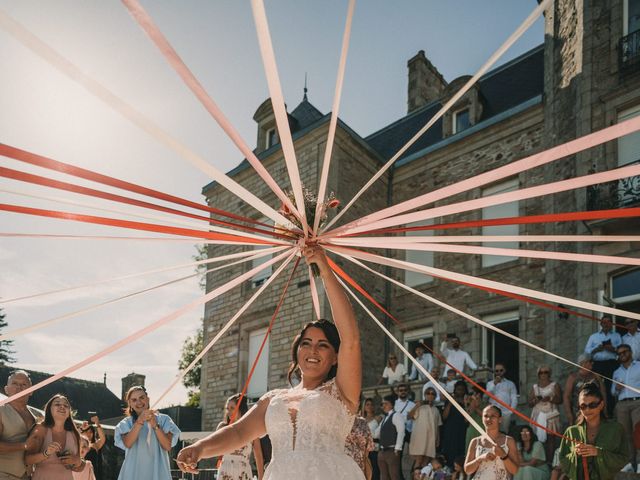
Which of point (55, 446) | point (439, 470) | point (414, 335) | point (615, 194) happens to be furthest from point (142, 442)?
point (414, 335)

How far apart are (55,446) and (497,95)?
1467 cm

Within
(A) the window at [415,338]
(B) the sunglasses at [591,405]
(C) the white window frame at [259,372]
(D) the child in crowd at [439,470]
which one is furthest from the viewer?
(C) the white window frame at [259,372]

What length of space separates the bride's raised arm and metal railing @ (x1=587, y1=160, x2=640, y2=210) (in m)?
9.92

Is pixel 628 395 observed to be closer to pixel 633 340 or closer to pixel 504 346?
pixel 633 340

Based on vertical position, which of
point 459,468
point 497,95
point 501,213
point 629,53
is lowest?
point 459,468

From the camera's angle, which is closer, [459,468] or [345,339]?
[345,339]

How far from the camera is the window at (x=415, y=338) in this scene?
15.7 meters

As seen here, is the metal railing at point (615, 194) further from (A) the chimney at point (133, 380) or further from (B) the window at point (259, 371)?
(A) the chimney at point (133, 380)

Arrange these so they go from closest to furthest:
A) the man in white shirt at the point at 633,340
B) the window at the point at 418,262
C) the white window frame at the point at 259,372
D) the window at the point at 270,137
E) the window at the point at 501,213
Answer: the man in white shirt at the point at 633,340
the window at the point at 501,213
the window at the point at 418,262
the white window frame at the point at 259,372
the window at the point at 270,137

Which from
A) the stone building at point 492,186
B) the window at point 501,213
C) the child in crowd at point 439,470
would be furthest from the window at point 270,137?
the child in crowd at point 439,470

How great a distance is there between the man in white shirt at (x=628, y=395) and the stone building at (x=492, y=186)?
1.92 meters

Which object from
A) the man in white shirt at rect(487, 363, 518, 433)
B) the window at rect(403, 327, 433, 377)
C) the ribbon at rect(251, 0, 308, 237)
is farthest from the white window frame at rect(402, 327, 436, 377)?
the ribbon at rect(251, 0, 308, 237)

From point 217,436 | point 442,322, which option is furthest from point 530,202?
point 217,436

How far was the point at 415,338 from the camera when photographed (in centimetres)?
1600
